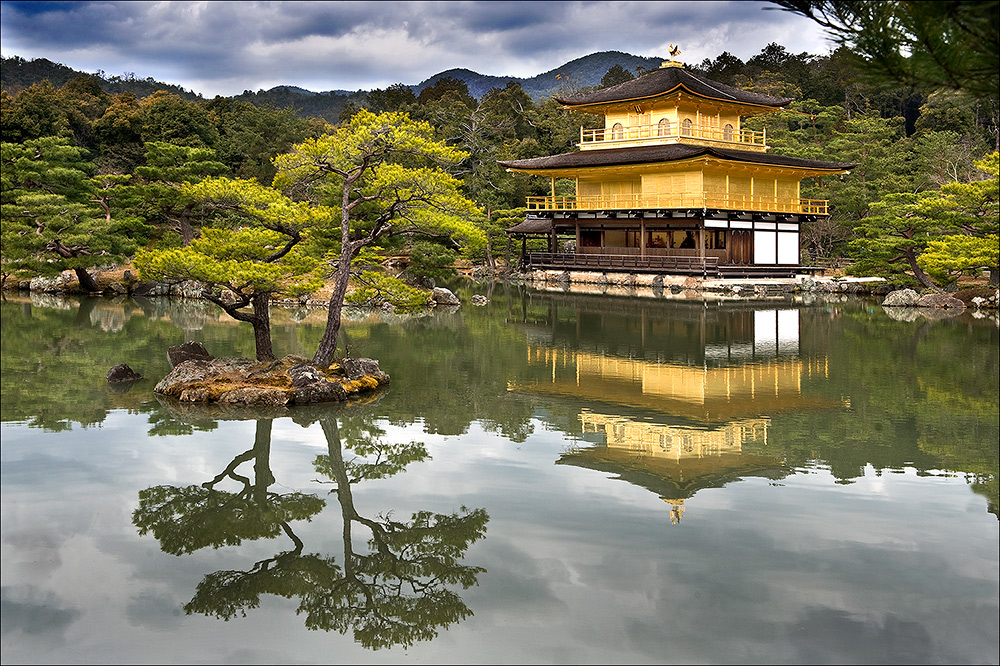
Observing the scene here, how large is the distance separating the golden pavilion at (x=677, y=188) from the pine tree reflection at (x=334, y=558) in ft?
83.8

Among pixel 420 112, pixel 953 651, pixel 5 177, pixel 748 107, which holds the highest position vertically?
pixel 420 112

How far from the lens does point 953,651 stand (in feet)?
18.0

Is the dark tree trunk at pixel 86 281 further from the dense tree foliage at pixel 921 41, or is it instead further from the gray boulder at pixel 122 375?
the dense tree foliage at pixel 921 41

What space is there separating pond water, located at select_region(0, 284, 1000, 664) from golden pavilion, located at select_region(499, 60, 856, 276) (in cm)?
1725

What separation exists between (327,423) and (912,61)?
28.8 ft

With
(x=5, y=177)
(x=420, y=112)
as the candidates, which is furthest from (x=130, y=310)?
(x=420, y=112)

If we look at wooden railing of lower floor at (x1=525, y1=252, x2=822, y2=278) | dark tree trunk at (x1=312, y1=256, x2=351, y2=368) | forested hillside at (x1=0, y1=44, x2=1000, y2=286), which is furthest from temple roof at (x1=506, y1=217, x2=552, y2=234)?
dark tree trunk at (x1=312, y1=256, x2=351, y2=368)

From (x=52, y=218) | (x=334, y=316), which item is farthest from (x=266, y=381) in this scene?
(x=52, y=218)

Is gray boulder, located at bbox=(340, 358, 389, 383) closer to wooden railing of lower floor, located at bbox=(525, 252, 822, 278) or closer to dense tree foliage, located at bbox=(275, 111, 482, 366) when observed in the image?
dense tree foliage, located at bbox=(275, 111, 482, 366)

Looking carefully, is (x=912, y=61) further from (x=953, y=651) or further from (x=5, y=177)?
(x=5, y=177)

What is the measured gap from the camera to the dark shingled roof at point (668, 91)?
3628 cm

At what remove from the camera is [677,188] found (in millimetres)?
35375

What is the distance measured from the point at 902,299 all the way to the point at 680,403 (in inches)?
717

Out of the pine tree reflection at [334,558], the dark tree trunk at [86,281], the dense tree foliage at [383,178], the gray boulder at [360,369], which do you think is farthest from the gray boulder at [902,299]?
the dark tree trunk at [86,281]
